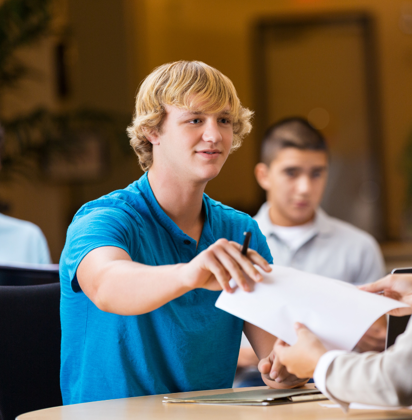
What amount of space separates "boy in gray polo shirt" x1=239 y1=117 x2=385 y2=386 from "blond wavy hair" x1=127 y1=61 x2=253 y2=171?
131 cm

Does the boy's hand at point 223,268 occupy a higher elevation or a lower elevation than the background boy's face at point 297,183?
higher

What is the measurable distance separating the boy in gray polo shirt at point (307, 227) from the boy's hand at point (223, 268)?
5.87 ft

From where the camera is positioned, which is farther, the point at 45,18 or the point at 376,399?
the point at 45,18

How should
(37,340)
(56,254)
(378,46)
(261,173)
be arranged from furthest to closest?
1. (378,46)
2. (56,254)
3. (261,173)
4. (37,340)

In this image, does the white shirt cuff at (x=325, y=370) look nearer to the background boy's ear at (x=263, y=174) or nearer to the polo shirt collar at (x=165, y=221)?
the polo shirt collar at (x=165, y=221)

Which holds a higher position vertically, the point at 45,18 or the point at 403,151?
the point at 45,18

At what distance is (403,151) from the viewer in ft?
24.3

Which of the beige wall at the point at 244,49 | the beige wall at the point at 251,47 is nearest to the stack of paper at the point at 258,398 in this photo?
the beige wall at the point at 244,49

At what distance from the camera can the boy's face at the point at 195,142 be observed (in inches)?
57.6

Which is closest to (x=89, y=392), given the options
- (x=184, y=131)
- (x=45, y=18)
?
(x=184, y=131)

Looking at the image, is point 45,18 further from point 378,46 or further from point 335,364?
point 378,46

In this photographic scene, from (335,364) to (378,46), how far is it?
25.4 ft

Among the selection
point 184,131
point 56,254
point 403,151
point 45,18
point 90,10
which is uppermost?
point 90,10

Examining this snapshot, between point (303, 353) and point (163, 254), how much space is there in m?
0.55
